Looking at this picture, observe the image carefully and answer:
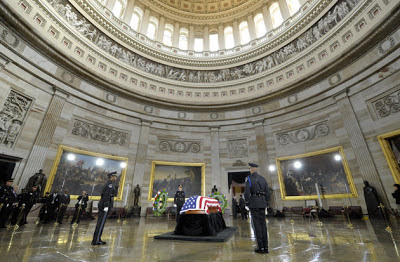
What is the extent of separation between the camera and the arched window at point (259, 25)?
1861cm

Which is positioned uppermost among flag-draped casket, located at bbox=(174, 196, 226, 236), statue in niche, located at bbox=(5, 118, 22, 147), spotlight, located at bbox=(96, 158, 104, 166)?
statue in niche, located at bbox=(5, 118, 22, 147)

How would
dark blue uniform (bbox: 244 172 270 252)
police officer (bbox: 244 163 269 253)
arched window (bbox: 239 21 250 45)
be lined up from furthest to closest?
1. arched window (bbox: 239 21 250 45)
2. dark blue uniform (bbox: 244 172 270 252)
3. police officer (bbox: 244 163 269 253)

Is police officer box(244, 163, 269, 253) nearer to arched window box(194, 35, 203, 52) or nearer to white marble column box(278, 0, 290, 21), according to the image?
Answer: white marble column box(278, 0, 290, 21)

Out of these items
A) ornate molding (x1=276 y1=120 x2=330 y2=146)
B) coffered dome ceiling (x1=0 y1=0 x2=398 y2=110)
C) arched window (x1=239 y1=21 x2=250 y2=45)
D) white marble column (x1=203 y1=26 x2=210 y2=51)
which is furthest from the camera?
white marble column (x1=203 y1=26 x2=210 y2=51)

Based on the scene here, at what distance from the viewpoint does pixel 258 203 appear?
12.4 ft

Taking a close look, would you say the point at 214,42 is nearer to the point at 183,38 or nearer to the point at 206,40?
the point at 206,40

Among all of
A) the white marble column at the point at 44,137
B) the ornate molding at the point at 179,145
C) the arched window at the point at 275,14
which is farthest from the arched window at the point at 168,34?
the white marble column at the point at 44,137

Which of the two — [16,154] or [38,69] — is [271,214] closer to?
[16,154]

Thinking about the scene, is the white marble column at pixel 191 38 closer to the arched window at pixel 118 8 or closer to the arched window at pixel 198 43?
the arched window at pixel 198 43

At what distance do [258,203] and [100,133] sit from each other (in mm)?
11940

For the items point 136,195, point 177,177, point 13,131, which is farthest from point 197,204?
point 13,131

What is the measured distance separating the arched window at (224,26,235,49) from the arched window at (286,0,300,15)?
222 inches

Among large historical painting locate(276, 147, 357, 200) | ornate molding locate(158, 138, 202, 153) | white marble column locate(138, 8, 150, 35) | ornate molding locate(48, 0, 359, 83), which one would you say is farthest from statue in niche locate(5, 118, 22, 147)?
large historical painting locate(276, 147, 357, 200)

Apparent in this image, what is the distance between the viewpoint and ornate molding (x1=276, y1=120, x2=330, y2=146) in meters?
11.9
